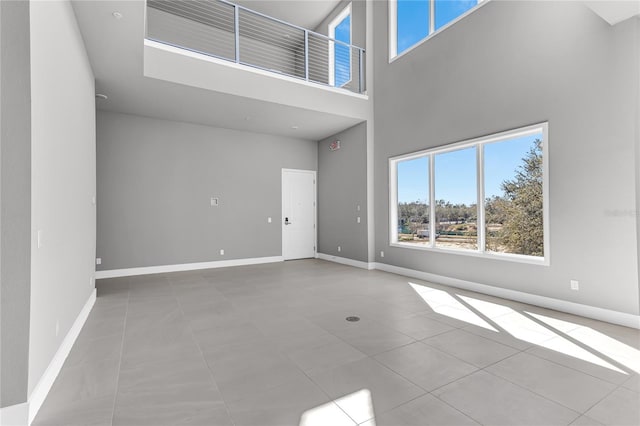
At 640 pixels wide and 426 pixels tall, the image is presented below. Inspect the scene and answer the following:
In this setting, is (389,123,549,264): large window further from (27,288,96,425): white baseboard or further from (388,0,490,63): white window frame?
(27,288,96,425): white baseboard

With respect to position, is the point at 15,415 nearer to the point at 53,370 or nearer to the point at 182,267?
the point at 53,370

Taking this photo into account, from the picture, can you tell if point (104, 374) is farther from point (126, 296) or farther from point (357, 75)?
point (357, 75)

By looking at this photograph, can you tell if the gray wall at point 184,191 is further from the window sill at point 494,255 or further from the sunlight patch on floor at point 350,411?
the sunlight patch on floor at point 350,411

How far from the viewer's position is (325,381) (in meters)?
2.31

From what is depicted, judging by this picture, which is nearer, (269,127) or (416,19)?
(416,19)

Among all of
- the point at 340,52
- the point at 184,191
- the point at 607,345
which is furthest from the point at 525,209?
the point at 184,191

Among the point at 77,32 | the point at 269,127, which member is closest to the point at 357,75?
the point at 269,127

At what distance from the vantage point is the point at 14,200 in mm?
1874

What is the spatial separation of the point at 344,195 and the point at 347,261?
5.13 feet

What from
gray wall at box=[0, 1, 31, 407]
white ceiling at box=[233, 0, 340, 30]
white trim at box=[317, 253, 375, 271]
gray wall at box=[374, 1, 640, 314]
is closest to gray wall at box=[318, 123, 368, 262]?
white trim at box=[317, 253, 375, 271]

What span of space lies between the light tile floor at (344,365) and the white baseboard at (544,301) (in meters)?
0.13

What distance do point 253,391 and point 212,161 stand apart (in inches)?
226

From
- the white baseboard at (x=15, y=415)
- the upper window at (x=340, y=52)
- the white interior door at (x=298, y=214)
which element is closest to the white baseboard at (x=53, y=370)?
the white baseboard at (x=15, y=415)

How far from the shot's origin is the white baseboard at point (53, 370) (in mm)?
1937
